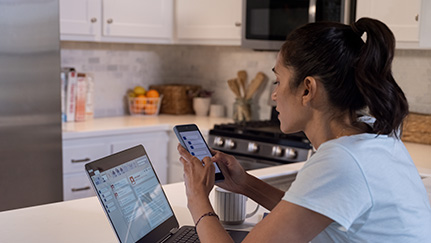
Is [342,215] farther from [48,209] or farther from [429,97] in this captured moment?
[429,97]

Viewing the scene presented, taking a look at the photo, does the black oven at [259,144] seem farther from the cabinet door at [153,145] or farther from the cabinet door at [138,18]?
the cabinet door at [138,18]

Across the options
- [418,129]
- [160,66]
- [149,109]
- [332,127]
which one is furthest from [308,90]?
[160,66]

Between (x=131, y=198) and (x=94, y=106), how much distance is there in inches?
121

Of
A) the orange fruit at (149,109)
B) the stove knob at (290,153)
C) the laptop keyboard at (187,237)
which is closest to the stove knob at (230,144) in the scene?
the stove knob at (290,153)

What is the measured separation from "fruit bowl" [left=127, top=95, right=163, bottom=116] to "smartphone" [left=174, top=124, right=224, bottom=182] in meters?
2.87

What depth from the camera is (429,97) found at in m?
3.44

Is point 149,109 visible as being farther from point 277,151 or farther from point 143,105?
point 277,151

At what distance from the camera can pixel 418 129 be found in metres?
3.36

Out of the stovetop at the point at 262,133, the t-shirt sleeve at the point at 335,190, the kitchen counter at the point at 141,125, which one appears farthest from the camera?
the stovetop at the point at 262,133

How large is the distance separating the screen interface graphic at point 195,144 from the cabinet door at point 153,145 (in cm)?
228

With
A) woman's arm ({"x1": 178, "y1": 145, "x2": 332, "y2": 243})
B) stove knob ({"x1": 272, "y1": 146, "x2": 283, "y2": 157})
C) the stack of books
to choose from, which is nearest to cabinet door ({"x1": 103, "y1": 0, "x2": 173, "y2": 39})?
the stack of books

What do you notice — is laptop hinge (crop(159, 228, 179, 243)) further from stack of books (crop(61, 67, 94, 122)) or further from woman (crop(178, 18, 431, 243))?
stack of books (crop(61, 67, 94, 122))

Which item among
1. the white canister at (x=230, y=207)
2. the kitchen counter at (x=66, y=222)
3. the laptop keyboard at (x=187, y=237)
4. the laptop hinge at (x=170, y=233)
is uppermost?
the white canister at (x=230, y=207)

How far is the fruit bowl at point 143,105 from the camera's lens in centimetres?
438
